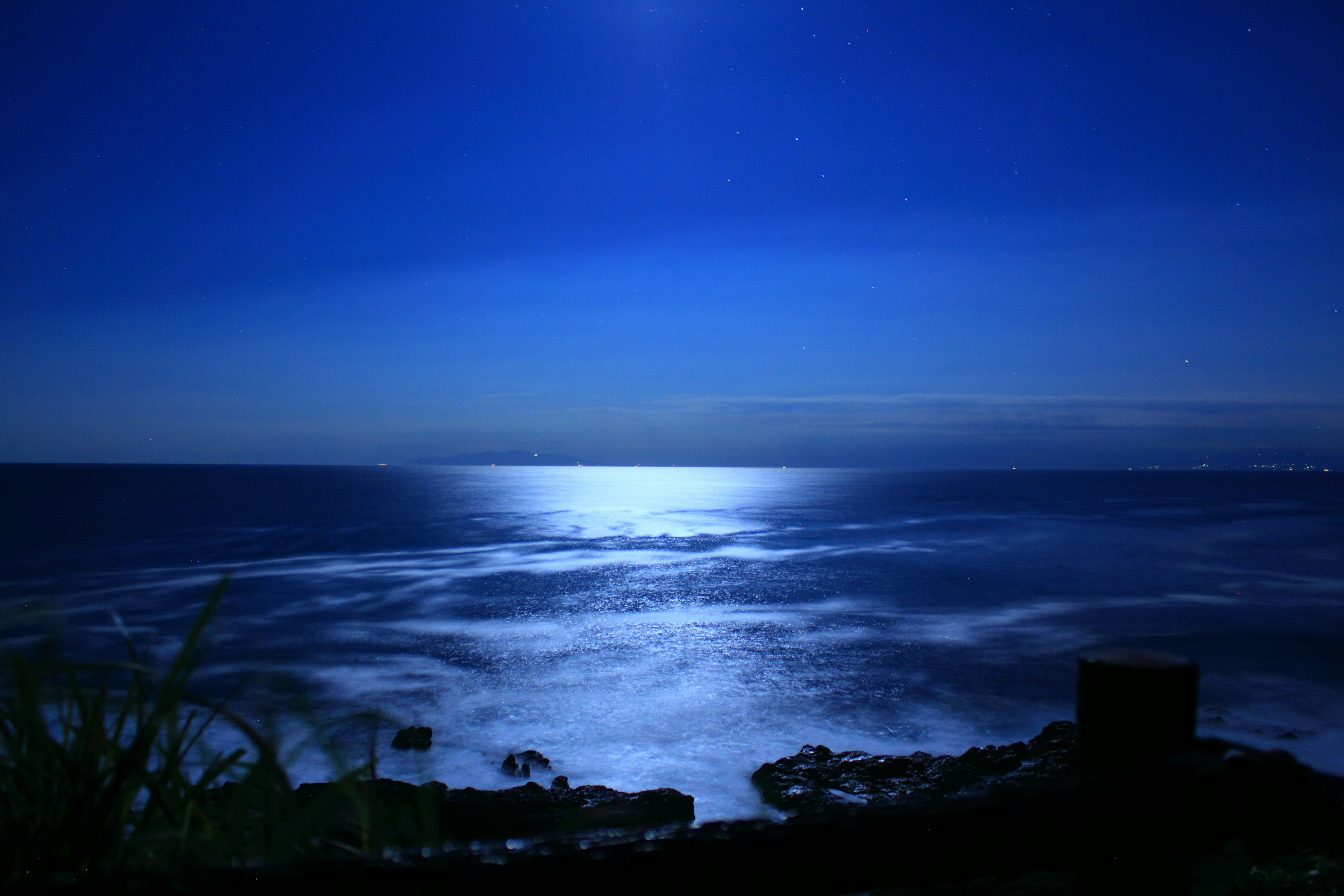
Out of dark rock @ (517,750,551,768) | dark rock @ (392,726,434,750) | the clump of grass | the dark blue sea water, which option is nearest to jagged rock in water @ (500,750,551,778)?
dark rock @ (517,750,551,768)

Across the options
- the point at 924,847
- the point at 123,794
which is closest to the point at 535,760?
the point at 123,794

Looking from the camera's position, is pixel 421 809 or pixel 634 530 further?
pixel 634 530

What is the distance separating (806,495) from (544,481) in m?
86.7

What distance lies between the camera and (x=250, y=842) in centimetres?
194

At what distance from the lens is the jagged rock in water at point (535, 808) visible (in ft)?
21.7

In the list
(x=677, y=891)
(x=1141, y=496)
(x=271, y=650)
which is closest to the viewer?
(x=677, y=891)

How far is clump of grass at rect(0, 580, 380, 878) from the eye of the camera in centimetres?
172

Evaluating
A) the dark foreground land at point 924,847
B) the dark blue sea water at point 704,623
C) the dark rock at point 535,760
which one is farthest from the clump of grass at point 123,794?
the dark rock at point 535,760

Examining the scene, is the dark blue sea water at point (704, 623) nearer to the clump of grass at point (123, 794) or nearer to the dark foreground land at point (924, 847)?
the clump of grass at point (123, 794)

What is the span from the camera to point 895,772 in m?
8.10

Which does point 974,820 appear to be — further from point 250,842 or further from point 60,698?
point 60,698

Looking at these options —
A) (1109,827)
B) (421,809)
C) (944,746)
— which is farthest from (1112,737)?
(944,746)

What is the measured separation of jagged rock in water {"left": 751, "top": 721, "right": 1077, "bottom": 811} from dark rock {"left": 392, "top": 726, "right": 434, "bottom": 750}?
4.21 meters

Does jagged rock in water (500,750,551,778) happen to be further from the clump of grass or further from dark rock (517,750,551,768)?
the clump of grass
